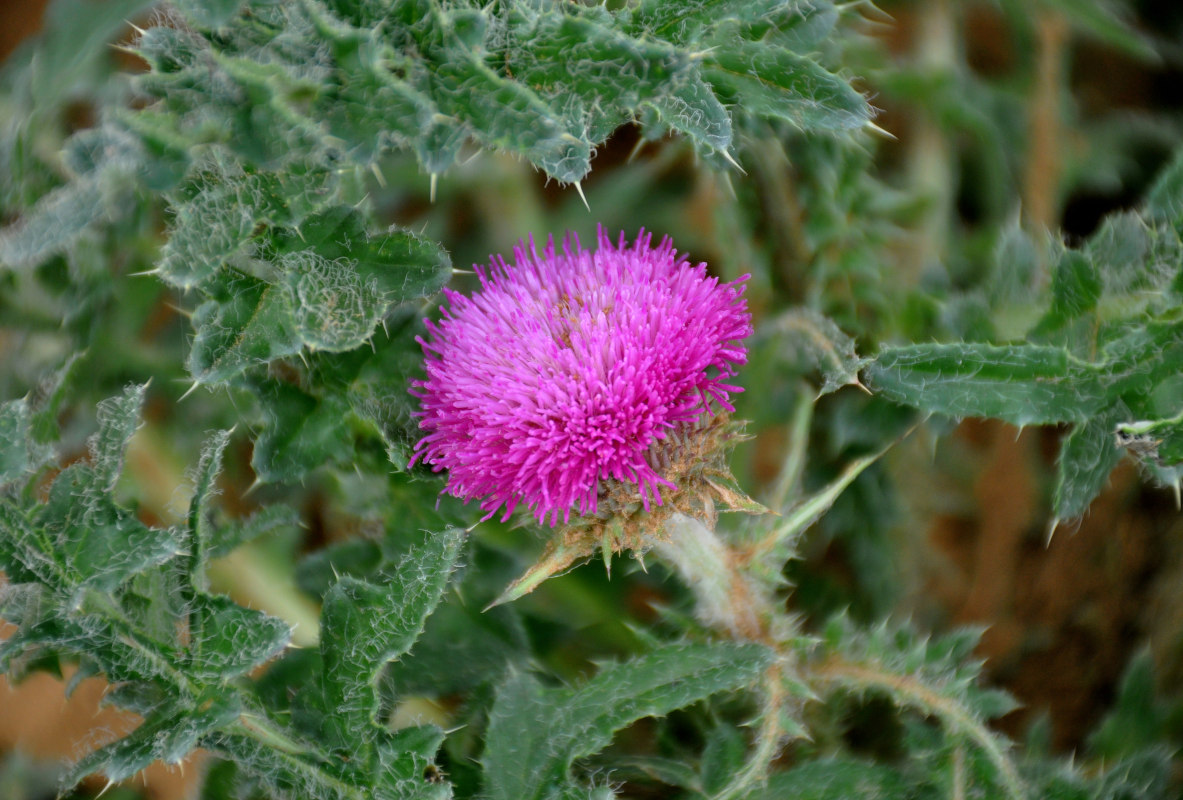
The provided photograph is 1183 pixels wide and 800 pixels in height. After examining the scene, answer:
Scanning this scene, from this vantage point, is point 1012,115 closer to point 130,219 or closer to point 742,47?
point 742,47

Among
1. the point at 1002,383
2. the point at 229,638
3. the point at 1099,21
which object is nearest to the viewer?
the point at 229,638

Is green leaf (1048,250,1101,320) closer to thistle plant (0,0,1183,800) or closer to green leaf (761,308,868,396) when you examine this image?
thistle plant (0,0,1183,800)

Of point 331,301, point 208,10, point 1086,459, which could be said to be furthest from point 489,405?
point 1086,459

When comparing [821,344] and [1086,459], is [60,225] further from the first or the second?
[1086,459]

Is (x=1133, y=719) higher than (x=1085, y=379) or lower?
lower

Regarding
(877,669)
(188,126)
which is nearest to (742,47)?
(188,126)

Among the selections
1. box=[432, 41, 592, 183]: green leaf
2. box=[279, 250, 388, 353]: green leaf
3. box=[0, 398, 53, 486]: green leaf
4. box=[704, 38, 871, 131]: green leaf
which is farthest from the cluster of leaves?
box=[0, 398, 53, 486]: green leaf

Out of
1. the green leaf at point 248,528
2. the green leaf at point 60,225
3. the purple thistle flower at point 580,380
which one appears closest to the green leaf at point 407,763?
the purple thistle flower at point 580,380
